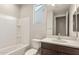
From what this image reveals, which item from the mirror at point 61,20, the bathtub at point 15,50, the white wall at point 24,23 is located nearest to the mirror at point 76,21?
the mirror at point 61,20

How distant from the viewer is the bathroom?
1227 millimetres

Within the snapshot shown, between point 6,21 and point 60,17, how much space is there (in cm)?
92

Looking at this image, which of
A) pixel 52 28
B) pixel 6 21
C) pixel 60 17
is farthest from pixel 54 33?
pixel 6 21

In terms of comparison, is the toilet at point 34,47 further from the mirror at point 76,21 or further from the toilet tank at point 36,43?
the mirror at point 76,21

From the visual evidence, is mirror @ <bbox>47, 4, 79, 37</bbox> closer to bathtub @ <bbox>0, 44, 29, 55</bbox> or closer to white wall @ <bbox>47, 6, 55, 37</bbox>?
white wall @ <bbox>47, 6, 55, 37</bbox>

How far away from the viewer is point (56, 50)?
1200 millimetres

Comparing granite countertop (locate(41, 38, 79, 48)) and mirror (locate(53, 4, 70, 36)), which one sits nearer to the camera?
A: granite countertop (locate(41, 38, 79, 48))

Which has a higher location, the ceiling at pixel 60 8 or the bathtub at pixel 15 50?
the ceiling at pixel 60 8

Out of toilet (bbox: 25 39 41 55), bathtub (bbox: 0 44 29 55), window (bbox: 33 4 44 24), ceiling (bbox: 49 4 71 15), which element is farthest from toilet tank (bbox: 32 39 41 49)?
ceiling (bbox: 49 4 71 15)

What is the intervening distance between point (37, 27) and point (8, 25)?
491 millimetres

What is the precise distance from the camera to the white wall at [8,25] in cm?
124

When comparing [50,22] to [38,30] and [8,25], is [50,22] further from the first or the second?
[8,25]

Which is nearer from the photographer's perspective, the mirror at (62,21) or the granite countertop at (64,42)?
the granite countertop at (64,42)
